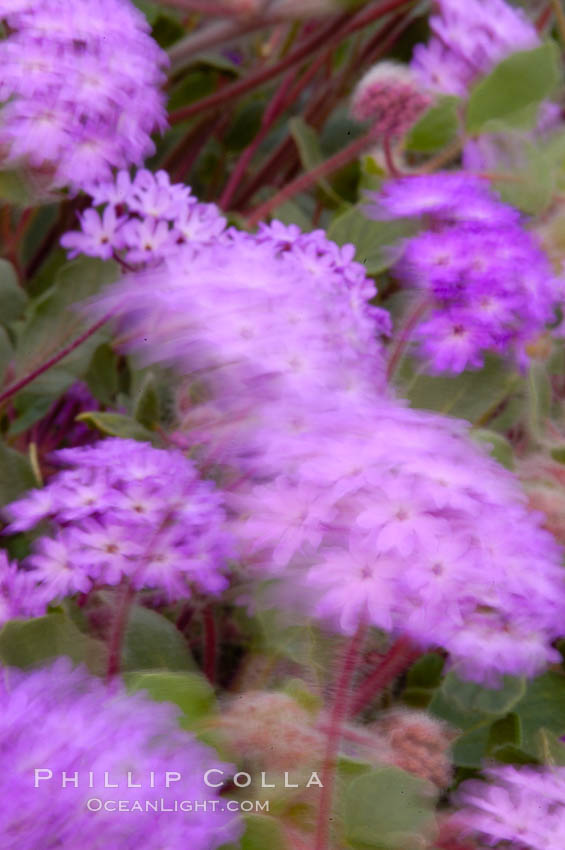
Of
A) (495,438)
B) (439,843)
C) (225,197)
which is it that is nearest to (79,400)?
(225,197)

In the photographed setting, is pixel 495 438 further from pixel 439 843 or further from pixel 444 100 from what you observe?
pixel 444 100

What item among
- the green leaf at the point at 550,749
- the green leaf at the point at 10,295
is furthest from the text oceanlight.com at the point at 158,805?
the green leaf at the point at 10,295

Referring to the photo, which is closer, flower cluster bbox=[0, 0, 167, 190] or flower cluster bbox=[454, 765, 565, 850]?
flower cluster bbox=[454, 765, 565, 850]

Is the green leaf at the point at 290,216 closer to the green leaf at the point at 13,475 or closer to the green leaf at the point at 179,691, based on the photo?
the green leaf at the point at 13,475

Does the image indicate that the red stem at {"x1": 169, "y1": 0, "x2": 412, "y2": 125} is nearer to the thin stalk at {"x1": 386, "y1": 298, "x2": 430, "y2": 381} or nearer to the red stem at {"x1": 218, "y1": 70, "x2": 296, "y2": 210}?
the red stem at {"x1": 218, "y1": 70, "x2": 296, "y2": 210}

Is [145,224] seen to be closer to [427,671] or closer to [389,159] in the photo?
[389,159]

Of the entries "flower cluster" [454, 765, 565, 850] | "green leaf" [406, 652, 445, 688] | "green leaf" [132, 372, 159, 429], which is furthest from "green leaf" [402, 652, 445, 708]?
"green leaf" [132, 372, 159, 429]
